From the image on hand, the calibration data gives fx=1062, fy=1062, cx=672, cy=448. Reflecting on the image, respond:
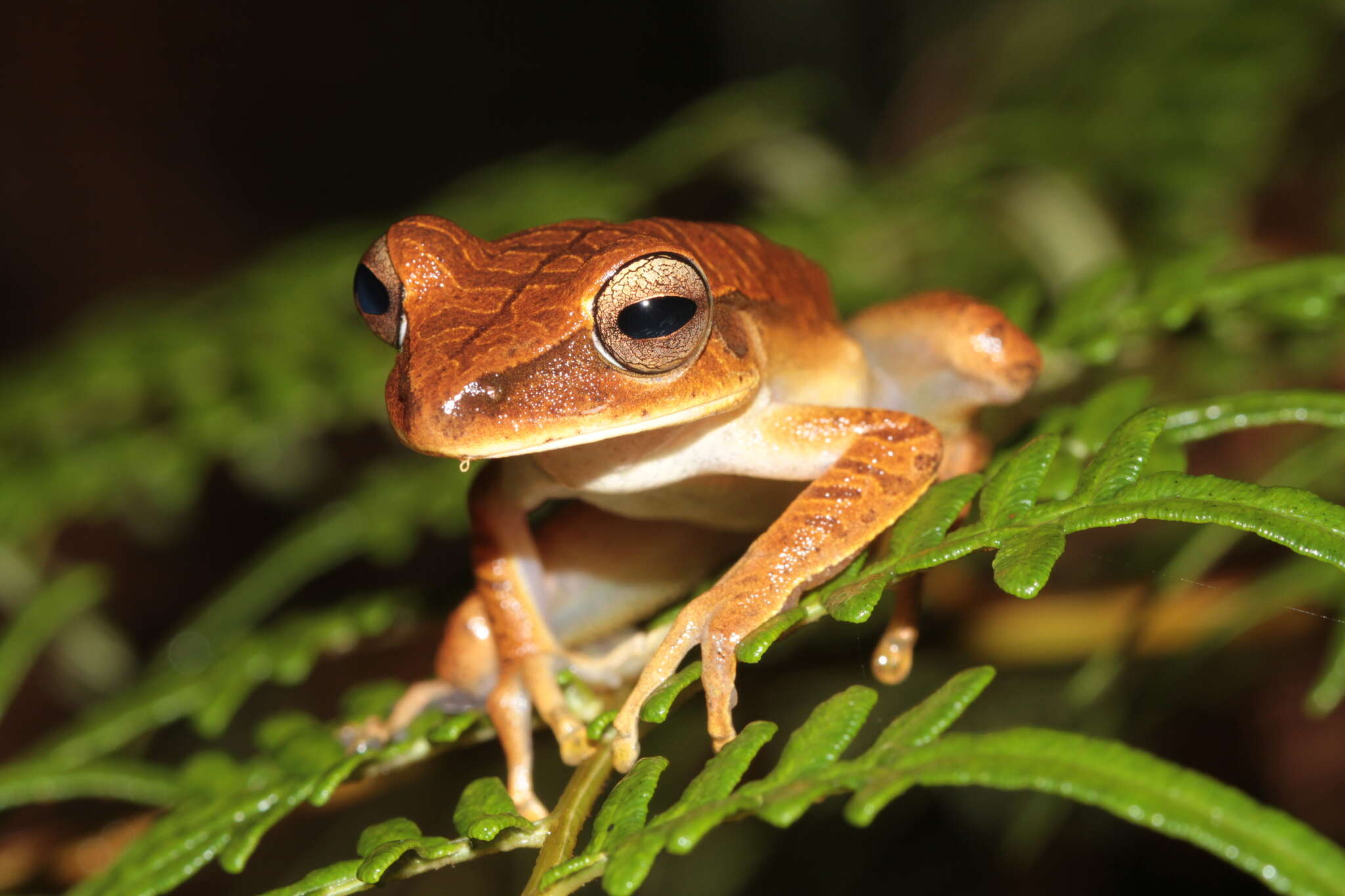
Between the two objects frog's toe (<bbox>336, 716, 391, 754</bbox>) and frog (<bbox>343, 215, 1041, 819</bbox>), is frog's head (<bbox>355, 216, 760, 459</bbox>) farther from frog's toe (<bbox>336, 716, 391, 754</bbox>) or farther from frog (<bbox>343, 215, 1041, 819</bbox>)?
frog's toe (<bbox>336, 716, 391, 754</bbox>)

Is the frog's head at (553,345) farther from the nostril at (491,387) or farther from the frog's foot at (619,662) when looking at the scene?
the frog's foot at (619,662)

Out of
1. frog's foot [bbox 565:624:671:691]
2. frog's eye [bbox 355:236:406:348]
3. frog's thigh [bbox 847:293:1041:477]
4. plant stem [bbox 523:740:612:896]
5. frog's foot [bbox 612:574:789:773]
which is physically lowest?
plant stem [bbox 523:740:612:896]

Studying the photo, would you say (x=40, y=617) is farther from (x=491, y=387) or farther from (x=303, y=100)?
(x=303, y=100)

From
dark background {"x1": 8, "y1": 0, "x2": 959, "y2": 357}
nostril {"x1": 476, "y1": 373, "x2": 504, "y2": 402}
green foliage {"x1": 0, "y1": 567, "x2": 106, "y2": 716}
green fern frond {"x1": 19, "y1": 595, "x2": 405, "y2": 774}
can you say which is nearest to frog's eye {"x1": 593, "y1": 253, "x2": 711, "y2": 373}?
nostril {"x1": 476, "y1": 373, "x2": 504, "y2": 402}

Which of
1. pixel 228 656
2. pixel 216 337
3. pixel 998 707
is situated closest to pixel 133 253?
pixel 216 337

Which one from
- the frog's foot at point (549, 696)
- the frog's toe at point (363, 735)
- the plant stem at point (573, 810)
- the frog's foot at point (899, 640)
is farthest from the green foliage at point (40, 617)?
the frog's foot at point (899, 640)

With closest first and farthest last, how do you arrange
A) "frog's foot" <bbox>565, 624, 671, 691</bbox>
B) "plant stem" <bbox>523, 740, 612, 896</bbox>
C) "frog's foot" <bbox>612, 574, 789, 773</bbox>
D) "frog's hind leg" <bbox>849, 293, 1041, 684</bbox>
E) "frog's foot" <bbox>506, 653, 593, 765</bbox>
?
"plant stem" <bbox>523, 740, 612, 896</bbox>
"frog's foot" <bbox>612, 574, 789, 773</bbox>
"frog's foot" <bbox>506, 653, 593, 765</bbox>
"frog's foot" <bbox>565, 624, 671, 691</bbox>
"frog's hind leg" <bbox>849, 293, 1041, 684</bbox>

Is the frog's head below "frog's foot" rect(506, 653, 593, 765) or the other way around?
the other way around
